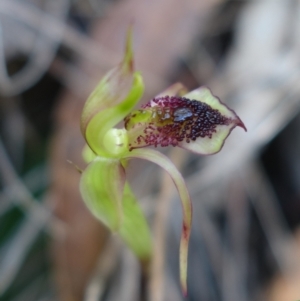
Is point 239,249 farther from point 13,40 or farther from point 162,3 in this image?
point 13,40

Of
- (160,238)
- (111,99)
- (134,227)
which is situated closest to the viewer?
(111,99)

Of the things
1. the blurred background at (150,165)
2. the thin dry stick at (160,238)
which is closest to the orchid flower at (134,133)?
the thin dry stick at (160,238)

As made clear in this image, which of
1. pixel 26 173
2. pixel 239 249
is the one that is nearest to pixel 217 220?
pixel 239 249

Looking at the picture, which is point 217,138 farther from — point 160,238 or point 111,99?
point 160,238

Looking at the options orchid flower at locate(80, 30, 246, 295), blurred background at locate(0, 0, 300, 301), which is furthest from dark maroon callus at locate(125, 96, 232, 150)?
blurred background at locate(0, 0, 300, 301)

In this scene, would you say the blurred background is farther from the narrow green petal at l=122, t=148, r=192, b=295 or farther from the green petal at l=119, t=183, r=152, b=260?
the narrow green petal at l=122, t=148, r=192, b=295

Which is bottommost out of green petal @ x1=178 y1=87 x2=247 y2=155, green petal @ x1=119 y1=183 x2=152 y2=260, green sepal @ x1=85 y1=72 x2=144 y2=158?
green petal @ x1=119 y1=183 x2=152 y2=260

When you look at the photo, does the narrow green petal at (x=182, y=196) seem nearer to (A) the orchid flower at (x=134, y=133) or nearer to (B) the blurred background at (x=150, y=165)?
(A) the orchid flower at (x=134, y=133)

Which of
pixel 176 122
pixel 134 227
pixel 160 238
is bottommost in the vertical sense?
pixel 160 238

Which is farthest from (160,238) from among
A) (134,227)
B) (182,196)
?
(182,196)
